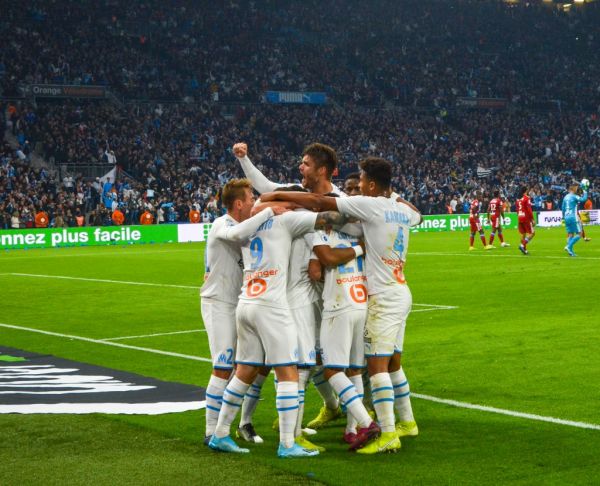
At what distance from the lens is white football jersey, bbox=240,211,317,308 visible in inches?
300

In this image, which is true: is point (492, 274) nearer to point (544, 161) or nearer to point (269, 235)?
point (269, 235)

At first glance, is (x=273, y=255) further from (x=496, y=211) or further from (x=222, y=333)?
(x=496, y=211)

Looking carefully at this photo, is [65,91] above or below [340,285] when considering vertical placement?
above

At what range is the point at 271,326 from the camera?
762cm

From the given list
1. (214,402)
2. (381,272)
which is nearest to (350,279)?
(381,272)

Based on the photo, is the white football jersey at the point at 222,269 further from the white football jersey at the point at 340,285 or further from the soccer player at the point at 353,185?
the soccer player at the point at 353,185

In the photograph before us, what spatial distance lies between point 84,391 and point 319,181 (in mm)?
4344

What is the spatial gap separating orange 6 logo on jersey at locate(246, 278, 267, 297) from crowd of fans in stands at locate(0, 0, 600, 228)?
35.9 metres

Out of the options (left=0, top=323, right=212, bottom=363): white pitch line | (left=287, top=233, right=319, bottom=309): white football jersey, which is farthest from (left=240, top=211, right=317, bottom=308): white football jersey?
(left=0, top=323, right=212, bottom=363): white pitch line

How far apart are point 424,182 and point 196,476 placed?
166 ft

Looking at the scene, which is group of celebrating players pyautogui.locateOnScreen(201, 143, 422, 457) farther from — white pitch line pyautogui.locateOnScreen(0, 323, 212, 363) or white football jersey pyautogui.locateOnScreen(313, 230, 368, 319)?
white pitch line pyautogui.locateOnScreen(0, 323, 212, 363)

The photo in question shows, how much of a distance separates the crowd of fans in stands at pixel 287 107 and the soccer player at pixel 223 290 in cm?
3526

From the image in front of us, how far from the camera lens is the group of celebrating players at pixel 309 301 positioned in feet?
25.1

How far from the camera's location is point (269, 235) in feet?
25.1
